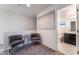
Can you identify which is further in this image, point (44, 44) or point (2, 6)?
point (44, 44)

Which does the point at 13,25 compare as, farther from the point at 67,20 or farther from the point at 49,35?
the point at 67,20

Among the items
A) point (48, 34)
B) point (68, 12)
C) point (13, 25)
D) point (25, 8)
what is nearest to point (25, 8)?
point (25, 8)

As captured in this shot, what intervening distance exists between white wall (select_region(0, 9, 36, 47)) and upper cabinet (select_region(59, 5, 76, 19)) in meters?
0.54

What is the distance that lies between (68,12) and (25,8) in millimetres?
806

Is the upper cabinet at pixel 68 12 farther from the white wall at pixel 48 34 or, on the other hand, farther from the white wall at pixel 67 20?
the white wall at pixel 48 34

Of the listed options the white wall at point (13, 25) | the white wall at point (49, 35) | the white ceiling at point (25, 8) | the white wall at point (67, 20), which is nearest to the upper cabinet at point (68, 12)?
the white wall at point (67, 20)

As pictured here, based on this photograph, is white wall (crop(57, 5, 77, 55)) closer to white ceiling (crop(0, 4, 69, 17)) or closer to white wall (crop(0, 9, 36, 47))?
white ceiling (crop(0, 4, 69, 17))

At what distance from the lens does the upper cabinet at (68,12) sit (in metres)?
1.68

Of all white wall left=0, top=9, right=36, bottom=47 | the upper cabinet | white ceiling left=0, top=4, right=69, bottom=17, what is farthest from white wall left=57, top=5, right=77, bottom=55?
white wall left=0, top=9, right=36, bottom=47
